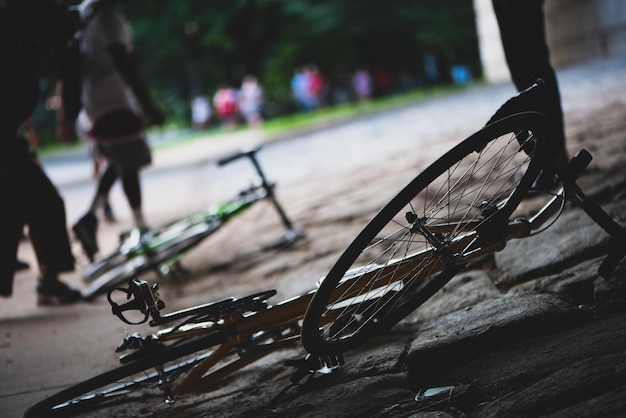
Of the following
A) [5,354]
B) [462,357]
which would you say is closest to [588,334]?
[462,357]

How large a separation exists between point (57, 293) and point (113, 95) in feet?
5.05

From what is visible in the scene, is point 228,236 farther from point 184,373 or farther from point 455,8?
point 455,8

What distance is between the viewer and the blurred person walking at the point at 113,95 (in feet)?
17.4

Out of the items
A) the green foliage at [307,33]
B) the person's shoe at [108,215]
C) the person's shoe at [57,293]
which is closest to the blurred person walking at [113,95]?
the person's shoe at [57,293]

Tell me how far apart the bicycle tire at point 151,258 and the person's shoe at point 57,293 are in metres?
0.07

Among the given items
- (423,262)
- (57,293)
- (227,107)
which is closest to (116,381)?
(423,262)

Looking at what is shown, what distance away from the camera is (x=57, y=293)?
4.78 meters

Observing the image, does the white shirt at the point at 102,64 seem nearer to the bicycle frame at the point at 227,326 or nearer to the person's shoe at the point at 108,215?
the person's shoe at the point at 108,215

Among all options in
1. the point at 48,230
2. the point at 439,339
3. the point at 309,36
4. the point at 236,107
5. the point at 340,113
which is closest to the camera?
the point at 439,339

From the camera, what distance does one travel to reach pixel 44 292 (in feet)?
15.8

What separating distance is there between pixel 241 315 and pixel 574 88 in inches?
328

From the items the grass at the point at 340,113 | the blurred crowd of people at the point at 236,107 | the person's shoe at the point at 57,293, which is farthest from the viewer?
the blurred crowd of people at the point at 236,107

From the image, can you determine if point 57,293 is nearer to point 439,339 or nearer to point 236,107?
point 439,339

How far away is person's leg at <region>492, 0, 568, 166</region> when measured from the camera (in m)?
3.85
